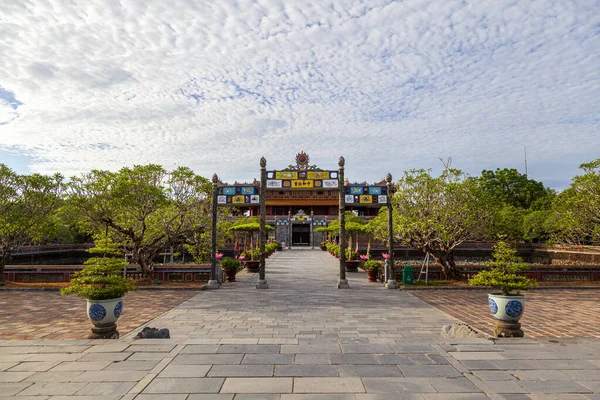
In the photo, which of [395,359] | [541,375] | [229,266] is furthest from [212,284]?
[541,375]

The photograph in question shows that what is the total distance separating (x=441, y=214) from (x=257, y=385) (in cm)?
1179

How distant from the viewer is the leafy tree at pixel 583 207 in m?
15.1

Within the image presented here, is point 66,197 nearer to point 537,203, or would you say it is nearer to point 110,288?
point 110,288

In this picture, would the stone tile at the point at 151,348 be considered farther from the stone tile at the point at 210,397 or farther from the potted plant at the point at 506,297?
the potted plant at the point at 506,297

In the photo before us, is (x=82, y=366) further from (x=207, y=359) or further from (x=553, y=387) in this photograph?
(x=553, y=387)

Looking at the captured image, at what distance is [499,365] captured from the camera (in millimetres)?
5152

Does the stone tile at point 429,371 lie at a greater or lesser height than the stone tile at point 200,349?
greater

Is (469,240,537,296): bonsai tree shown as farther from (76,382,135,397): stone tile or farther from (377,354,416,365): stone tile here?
(76,382,135,397): stone tile

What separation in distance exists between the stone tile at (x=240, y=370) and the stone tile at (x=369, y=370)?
996 mm

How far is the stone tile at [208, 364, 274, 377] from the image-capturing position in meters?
4.82

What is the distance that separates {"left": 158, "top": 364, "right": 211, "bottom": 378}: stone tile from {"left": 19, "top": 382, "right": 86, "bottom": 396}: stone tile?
944 millimetres

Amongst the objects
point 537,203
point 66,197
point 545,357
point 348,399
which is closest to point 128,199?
point 66,197

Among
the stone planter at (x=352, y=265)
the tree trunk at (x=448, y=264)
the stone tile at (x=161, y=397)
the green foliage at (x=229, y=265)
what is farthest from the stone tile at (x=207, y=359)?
the stone planter at (x=352, y=265)

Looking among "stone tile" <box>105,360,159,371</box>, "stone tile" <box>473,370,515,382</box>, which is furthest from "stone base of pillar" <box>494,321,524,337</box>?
"stone tile" <box>105,360,159,371</box>
